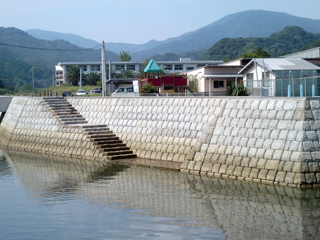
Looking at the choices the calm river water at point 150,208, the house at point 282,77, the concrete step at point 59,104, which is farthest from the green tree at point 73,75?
the calm river water at point 150,208

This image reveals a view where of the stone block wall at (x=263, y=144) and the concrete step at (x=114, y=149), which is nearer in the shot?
the stone block wall at (x=263, y=144)

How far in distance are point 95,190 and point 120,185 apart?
1401mm

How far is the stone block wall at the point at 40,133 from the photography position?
1193 inches

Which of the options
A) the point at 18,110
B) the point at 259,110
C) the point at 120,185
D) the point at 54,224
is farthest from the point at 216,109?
the point at 18,110

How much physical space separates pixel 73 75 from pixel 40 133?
74.9 metres

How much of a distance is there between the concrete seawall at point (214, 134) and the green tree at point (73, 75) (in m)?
73.9

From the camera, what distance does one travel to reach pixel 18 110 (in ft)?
132

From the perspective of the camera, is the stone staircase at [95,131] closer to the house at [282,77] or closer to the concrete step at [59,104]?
the concrete step at [59,104]

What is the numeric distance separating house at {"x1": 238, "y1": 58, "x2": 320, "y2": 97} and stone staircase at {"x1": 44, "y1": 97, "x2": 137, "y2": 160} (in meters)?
10.4

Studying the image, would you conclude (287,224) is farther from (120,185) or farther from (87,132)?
(87,132)

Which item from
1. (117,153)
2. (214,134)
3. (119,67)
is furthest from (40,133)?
(119,67)

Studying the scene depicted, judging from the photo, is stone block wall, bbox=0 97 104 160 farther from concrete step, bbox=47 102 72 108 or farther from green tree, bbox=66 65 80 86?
green tree, bbox=66 65 80 86

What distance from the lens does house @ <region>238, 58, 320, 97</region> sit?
22781 millimetres

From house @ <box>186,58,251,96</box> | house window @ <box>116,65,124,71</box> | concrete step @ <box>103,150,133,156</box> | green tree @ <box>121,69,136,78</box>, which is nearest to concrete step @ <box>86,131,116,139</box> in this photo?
concrete step @ <box>103,150,133,156</box>
